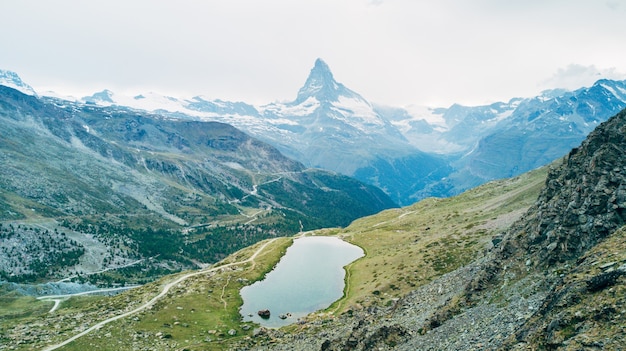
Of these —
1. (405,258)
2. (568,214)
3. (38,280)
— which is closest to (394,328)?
(568,214)

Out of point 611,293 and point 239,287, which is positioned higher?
point 611,293

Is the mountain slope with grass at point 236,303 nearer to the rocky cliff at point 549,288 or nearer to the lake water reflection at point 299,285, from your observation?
Answer: the lake water reflection at point 299,285

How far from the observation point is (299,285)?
11044 centimetres

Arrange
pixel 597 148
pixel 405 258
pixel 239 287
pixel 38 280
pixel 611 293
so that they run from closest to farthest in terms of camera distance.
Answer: pixel 611 293 < pixel 597 148 < pixel 405 258 < pixel 239 287 < pixel 38 280

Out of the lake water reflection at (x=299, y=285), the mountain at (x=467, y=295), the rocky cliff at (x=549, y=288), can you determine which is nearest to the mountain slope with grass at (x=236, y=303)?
the mountain at (x=467, y=295)

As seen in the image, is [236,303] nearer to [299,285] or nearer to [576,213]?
[299,285]

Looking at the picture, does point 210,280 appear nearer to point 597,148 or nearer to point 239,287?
point 239,287

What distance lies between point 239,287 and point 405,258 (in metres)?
46.2

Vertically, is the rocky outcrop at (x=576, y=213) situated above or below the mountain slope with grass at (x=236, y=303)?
above

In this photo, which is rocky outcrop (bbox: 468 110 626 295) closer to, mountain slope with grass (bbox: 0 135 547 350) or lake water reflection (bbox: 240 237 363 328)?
mountain slope with grass (bbox: 0 135 547 350)

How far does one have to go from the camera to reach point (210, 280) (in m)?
114

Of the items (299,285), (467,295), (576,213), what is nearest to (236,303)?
(299,285)

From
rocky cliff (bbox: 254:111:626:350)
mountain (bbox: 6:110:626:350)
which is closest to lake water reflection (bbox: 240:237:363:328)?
mountain (bbox: 6:110:626:350)

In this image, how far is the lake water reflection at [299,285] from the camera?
300ft
